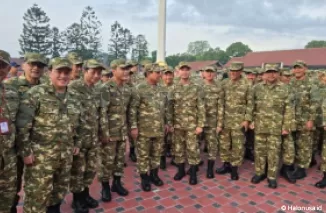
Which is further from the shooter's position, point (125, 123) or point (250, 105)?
point (250, 105)

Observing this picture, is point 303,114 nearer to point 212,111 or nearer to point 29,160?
point 212,111

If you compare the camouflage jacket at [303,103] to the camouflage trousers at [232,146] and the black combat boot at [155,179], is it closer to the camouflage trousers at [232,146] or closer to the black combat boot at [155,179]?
the camouflage trousers at [232,146]

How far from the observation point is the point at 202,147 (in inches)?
237

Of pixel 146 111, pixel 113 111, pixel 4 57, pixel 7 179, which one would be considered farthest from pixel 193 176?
pixel 4 57

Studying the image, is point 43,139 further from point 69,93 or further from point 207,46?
point 207,46

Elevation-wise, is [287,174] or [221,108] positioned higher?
[221,108]

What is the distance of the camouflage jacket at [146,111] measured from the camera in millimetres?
3571

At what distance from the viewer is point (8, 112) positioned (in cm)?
214

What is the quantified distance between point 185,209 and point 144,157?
0.92 meters

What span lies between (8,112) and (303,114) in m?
4.30

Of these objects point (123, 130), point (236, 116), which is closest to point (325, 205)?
point (236, 116)

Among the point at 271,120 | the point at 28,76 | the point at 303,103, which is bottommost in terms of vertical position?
the point at 271,120

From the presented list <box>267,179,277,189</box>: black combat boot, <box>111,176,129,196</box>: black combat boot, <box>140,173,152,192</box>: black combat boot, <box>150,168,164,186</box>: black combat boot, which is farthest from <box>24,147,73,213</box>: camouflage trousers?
<box>267,179,277,189</box>: black combat boot

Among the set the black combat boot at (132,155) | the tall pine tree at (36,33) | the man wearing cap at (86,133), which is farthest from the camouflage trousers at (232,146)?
the tall pine tree at (36,33)
